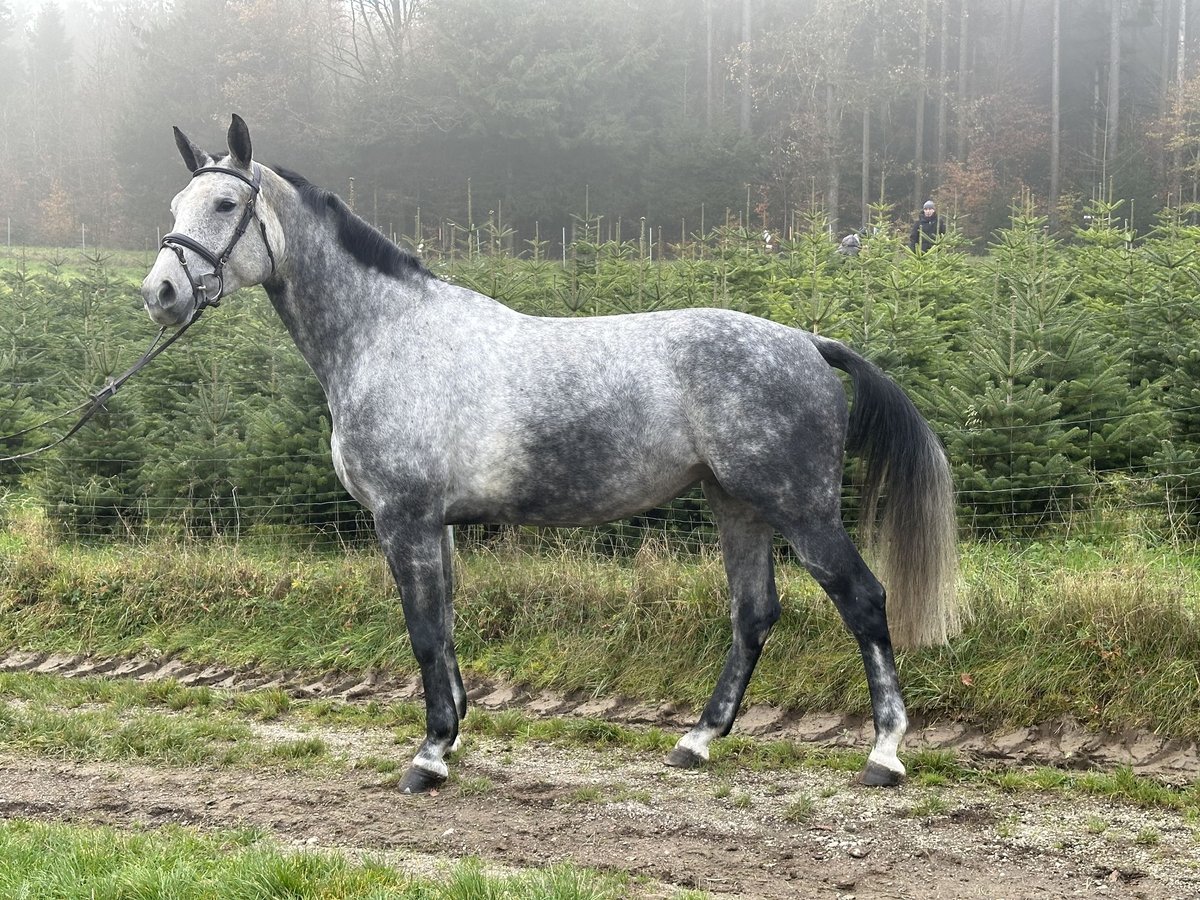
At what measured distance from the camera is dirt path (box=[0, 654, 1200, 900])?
11.3 feet

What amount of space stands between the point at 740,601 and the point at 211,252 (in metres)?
2.65

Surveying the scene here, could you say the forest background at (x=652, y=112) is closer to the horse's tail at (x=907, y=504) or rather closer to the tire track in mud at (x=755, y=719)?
the tire track in mud at (x=755, y=719)

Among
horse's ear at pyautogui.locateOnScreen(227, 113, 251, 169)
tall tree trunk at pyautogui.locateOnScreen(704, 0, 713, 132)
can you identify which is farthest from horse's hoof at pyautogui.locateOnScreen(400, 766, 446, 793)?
tall tree trunk at pyautogui.locateOnScreen(704, 0, 713, 132)

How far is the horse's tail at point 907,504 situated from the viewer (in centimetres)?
450

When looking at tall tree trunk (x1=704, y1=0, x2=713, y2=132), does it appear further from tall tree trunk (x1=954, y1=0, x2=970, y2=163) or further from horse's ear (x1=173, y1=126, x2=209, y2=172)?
horse's ear (x1=173, y1=126, x2=209, y2=172)

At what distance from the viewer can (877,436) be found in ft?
15.1

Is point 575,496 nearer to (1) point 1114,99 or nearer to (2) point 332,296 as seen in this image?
(2) point 332,296

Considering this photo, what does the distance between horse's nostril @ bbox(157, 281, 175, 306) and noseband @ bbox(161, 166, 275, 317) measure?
85 mm

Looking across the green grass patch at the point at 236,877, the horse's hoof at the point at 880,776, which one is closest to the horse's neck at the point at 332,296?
the green grass patch at the point at 236,877

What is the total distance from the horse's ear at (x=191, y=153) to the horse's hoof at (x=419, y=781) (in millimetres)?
2696

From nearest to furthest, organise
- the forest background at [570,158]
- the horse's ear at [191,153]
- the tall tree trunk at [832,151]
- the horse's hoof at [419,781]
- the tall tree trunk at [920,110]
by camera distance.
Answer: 1. the horse's hoof at [419,781]
2. the horse's ear at [191,153]
3. the forest background at [570,158]
4. the tall tree trunk at [832,151]
5. the tall tree trunk at [920,110]

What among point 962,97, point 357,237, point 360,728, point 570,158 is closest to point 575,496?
point 357,237

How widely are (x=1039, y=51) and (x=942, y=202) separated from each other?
12262mm

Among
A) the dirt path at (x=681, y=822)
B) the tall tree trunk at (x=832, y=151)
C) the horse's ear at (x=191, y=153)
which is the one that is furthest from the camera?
the tall tree trunk at (x=832, y=151)
